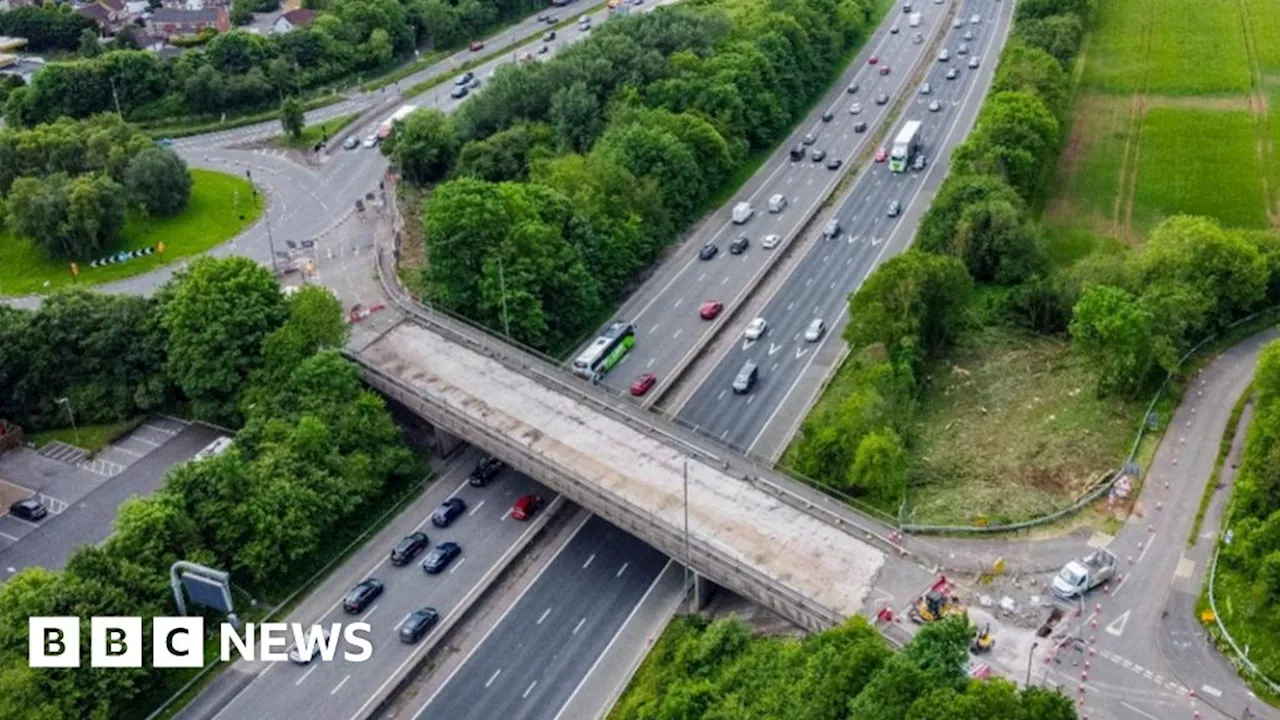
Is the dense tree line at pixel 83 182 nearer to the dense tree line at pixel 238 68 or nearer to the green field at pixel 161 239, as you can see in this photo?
the green field at pixel 161 239

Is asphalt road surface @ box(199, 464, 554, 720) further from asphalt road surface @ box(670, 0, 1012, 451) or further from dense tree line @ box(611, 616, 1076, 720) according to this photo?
asphalt road surface @ box(670, 0, 1012, 451)

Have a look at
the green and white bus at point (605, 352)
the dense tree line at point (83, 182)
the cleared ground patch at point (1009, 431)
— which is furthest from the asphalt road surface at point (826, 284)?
the dense tree line at point (83, 182)

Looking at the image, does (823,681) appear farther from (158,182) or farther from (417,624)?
(158,182)

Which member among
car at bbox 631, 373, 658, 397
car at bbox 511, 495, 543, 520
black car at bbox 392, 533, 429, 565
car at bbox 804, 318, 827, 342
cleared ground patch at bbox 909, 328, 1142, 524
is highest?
cleared ground patch at bbox 909, 328, 1142, 524

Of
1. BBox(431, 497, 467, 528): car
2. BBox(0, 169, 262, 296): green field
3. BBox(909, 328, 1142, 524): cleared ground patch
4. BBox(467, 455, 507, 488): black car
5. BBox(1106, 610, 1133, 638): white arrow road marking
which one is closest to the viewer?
BBox(1106, 610, 1133, 638): white arrow road marking

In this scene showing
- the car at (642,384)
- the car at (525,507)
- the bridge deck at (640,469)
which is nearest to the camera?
the bridge deck at (640,469)

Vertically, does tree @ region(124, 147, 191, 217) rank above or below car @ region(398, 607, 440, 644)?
above

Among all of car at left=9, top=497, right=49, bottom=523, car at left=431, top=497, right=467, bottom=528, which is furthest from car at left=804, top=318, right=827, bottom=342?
car at left=9, top=497, right=49, bottom=523
